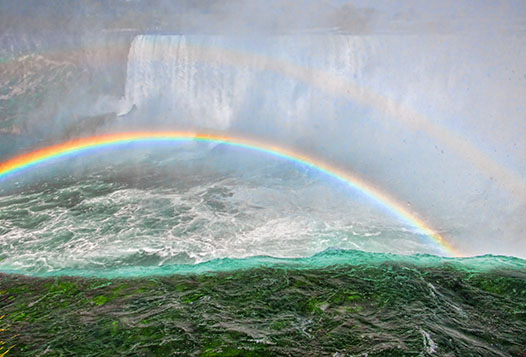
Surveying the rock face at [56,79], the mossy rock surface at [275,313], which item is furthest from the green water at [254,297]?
the rock face at [56,79]

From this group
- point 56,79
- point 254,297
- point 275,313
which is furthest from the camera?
point 56,79

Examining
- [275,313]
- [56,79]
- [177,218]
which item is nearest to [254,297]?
[275,313]

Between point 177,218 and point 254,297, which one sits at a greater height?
point 177,218

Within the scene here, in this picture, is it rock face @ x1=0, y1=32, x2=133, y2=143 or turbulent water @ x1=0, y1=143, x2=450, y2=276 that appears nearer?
turbulent water @ x1=0, y1=143, x2=450, y2=276

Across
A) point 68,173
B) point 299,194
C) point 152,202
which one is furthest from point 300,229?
point 68,173

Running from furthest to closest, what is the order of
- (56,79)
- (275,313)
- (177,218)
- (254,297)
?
(56,79)
(177,218)
(254,297)
(275,313)

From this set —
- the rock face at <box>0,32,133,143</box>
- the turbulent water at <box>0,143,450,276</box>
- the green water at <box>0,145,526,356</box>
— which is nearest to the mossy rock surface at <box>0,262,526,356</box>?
the green water at <box>0,145,526,356</box>

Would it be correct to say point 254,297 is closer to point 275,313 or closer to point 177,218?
point 275,313

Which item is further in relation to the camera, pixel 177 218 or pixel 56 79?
pixel 56 79

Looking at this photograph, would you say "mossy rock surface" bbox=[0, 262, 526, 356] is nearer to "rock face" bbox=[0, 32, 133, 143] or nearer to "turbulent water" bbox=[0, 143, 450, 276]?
"turbulent water" bbox=[0, 143, 450, 276]
